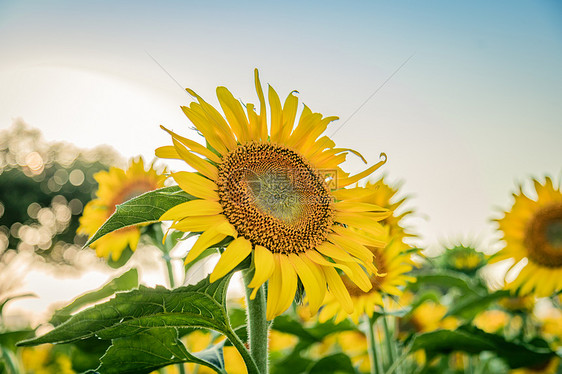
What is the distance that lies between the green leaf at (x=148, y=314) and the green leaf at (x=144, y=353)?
0.08 meters

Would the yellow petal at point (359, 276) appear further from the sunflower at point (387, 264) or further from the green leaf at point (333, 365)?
the green leaf at point (333, 365)

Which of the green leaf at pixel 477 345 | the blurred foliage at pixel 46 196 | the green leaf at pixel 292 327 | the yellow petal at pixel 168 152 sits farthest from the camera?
the blurred foliage at pixel 46 196

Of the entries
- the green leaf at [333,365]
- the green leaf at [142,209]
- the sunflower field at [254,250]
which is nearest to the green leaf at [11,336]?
the sunflower field at [254,250]

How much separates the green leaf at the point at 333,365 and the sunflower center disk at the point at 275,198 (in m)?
0.60

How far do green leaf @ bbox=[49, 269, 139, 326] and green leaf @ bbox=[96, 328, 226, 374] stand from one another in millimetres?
A: 317

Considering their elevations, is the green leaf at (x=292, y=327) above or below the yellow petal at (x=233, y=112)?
below

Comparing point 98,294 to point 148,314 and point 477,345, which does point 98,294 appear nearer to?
point 148,314

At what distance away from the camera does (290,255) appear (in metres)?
0.77

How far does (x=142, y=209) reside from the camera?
2.36 ft

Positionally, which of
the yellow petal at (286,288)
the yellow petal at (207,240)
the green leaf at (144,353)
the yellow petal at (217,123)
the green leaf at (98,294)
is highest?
the yellow petal at (217,123)

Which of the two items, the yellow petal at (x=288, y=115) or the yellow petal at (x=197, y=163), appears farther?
the yellow petal at (x=288, y=115)

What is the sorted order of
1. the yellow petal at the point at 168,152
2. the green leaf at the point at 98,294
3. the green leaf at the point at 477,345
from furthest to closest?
the green leaf at the point at 477,345 < the green leaf at the point at 98,294 < the yellow petal at the point at 168,152

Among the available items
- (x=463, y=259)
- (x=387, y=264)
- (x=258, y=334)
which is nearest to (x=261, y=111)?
(x=258, y=334)

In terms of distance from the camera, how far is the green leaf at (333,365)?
131cm
